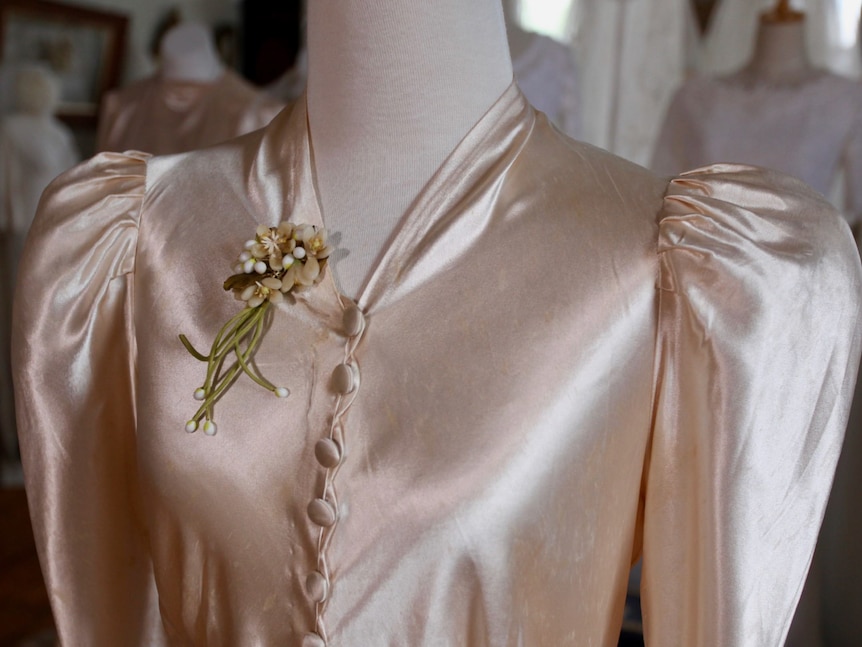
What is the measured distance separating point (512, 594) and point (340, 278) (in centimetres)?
27

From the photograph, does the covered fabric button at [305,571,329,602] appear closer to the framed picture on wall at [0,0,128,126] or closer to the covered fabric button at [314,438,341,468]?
the covered fabric button at [314,438,341,468]

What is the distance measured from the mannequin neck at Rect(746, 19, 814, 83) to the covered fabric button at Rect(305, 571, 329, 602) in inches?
73.8

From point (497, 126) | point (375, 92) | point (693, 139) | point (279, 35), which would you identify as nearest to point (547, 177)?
point (497, 126)

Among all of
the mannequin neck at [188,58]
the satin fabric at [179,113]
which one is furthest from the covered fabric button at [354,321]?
the mannequin neck at [188,58]

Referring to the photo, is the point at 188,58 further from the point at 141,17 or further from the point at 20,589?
the point at 141,17

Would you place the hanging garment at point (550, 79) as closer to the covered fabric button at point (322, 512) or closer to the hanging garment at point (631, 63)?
the hanging garment at point (631, 63)

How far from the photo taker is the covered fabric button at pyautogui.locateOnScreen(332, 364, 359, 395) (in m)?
0.65

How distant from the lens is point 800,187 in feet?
2.25

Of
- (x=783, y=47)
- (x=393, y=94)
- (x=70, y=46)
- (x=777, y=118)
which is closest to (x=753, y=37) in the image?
(x=783, y=47)

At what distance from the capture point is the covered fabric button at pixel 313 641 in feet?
2.14

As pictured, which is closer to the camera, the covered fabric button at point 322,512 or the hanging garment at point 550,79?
the covered fabric button at point 322,512

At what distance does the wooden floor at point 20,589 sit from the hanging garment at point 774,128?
214 centimetres

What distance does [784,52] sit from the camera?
6.95 feet

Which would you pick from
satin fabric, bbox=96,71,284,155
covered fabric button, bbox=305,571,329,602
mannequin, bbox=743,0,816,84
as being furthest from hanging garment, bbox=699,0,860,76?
covered fabric button, bbox=305,571,329,602
